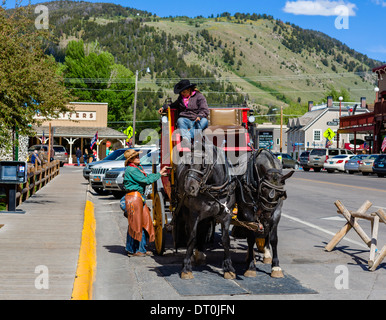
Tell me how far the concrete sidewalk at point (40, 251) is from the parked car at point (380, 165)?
91.6 feet

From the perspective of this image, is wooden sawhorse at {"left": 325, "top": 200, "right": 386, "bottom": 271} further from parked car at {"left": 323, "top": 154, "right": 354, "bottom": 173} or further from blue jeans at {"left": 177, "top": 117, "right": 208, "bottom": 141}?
parked car at {"left": 323, "top": 154, "right": 354, "bottom": 173}

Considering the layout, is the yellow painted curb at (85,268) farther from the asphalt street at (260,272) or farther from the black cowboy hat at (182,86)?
the black cowboy hat at (182,86)

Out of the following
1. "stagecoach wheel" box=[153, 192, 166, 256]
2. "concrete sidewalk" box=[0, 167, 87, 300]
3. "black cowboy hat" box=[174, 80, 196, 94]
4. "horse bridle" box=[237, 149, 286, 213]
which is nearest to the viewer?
"concrete sidewalk" box=[0, 167, 87, 300]

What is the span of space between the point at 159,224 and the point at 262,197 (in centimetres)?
283

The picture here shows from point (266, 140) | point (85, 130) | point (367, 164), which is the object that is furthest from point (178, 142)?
point (85, 130)

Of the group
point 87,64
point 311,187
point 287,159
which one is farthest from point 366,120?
point 87,64

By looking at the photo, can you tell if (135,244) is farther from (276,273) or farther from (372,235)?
(372,235)

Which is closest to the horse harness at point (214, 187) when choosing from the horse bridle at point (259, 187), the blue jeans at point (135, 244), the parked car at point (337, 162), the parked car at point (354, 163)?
the horse bridle at point (259, 187)

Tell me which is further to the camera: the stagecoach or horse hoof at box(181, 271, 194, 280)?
the stagecoach

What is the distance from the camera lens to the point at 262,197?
309 inches

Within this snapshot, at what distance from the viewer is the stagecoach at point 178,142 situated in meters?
9.61

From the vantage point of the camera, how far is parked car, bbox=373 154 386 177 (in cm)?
4034

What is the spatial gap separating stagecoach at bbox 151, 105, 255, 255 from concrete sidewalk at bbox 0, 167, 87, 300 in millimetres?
1536

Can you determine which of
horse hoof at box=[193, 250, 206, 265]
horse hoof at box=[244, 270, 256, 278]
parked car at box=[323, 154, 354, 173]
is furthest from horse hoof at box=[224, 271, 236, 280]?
parked car at box=[323, 154, 354, 173]
